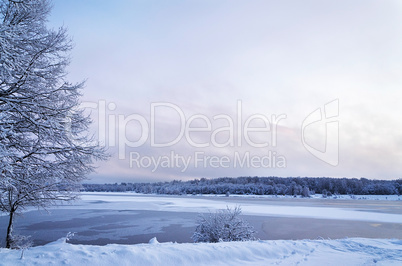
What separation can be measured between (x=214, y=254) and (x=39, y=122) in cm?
506

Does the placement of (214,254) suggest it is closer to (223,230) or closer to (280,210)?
(223,230)

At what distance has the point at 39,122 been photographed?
6043 millimetres

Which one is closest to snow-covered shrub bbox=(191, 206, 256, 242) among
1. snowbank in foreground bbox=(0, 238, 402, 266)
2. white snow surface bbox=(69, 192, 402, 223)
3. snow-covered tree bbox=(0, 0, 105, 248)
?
snowbank in foreground bbox=(0, 238, 402, 266)

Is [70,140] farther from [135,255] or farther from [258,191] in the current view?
[258,191]

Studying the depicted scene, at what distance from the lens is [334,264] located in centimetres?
620

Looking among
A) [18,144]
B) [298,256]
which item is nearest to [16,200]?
[18,144]

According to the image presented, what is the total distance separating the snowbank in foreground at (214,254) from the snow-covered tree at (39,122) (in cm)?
180

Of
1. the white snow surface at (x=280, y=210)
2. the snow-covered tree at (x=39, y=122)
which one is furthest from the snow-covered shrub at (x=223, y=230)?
the white snow surface at (x=280, y=210)

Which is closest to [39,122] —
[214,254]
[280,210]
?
[214,254]

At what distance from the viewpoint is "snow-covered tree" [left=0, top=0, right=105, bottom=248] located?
6.02 metres

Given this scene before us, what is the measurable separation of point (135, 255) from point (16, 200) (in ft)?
14.3

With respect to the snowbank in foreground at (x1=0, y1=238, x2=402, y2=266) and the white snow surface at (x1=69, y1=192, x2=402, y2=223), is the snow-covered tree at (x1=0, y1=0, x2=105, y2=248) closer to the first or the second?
the snowbank in foreground at (x1=0, y1=238, x2=402, y2=266)

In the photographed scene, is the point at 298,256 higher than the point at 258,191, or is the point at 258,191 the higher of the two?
the point at 298,256

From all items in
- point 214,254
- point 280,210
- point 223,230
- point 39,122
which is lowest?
point 280,210
